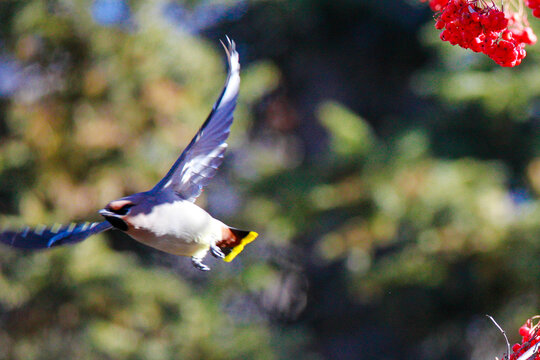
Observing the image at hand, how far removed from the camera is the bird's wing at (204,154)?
1932 millimetres

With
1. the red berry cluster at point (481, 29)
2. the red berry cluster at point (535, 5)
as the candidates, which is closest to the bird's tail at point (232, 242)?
the red berry cluster at point (481, 29)

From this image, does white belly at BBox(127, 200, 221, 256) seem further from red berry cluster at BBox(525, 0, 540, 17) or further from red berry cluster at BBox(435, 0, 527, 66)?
red berry cluster at BBox(525, 0, 540, 17)

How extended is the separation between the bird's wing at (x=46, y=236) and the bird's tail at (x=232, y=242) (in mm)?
330

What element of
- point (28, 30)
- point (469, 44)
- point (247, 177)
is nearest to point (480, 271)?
point (247, 177)

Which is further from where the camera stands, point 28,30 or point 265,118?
point 265,118

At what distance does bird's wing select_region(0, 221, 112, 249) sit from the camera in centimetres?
200

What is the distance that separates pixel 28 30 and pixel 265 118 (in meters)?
4.14

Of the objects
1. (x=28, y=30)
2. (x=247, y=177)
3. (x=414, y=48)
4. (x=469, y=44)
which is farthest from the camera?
(x=414, y=48)

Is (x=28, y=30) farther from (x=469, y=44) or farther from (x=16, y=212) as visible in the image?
(x=469, y=44)

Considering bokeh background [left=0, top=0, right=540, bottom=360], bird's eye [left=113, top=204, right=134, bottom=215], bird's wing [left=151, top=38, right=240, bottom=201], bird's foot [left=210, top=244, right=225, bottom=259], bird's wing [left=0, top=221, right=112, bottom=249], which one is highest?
bird's wing [left=151, top=38, right=240, bottom=201]

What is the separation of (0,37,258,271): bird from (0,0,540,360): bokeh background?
363 centimetres

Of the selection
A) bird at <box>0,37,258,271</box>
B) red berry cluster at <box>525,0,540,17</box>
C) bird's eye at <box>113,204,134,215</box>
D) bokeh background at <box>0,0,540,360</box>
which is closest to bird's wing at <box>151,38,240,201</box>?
bird at <box>0,37,258,271</box>

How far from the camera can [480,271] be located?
6.08 metres

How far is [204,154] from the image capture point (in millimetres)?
2059
